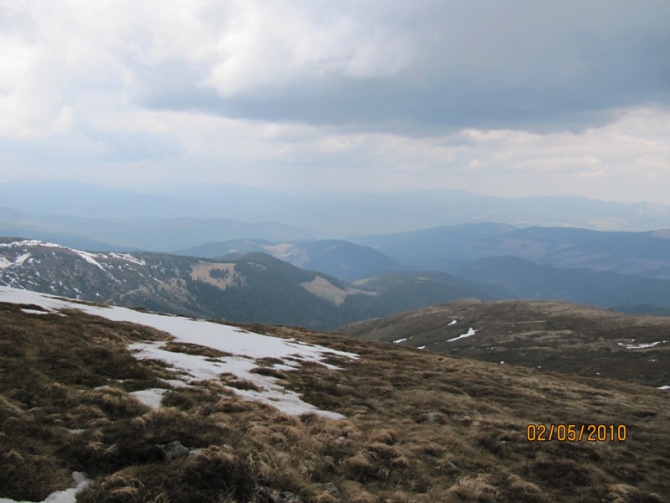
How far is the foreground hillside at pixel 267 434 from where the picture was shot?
9.24m

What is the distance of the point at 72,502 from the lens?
7.87 meters

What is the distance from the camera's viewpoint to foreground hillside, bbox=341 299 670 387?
7181cm

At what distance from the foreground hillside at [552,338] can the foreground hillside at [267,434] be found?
52390mm

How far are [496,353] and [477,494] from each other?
3708 inches

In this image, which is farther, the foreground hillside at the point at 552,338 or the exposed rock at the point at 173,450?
the foreground hillside at the point at 552,338

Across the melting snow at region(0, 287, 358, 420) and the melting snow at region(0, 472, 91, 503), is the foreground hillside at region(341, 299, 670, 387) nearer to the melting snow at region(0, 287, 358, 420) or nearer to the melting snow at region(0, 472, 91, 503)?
the melting snow at region(0, 287, 358, 420)

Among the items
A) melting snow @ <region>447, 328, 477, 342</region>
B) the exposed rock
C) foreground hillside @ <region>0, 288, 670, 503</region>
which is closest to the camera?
foreground hillside @ <region>0, 288, 670, 503</region>

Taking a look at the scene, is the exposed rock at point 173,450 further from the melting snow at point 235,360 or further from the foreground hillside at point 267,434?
the melting snow at point 235,360

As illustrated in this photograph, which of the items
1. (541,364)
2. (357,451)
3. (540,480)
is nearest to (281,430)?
(357,451)
